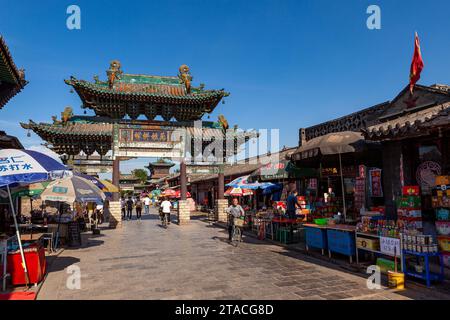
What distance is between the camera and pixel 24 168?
229 inches

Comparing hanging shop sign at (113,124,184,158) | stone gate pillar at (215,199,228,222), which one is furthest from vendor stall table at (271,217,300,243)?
hanging shop sign at (113,124,184,158)

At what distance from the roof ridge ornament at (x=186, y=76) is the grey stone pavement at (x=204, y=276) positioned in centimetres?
1258

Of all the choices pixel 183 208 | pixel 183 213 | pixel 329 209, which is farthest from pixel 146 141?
pixel 329 209

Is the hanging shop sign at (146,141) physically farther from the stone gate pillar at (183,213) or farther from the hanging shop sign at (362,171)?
the hanging shop sign at (362,171)

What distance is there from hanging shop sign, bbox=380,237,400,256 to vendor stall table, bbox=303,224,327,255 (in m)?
2.02

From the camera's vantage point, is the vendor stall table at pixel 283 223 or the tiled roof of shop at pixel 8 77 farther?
the vendor stall table at pixel 283 223

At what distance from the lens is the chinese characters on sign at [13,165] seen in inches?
224

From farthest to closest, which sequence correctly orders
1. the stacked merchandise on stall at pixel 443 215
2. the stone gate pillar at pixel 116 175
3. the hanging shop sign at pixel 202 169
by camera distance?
the hanging shop sign at pixel 202 169
the stone gate pillar at pixel 116 175
the stacked merchandise on stall at pixel 443 215

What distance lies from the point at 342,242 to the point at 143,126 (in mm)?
15040

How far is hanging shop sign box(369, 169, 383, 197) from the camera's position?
441 inches

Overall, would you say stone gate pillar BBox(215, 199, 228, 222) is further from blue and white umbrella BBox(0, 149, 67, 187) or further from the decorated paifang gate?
blue and white umbrella BBox(0, 149, 67, 187)

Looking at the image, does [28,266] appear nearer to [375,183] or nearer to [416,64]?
[416,64]

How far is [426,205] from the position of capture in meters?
7.80

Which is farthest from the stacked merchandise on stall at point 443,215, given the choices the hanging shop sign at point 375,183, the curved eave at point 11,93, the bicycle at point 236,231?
the curved eave at point 11,93
